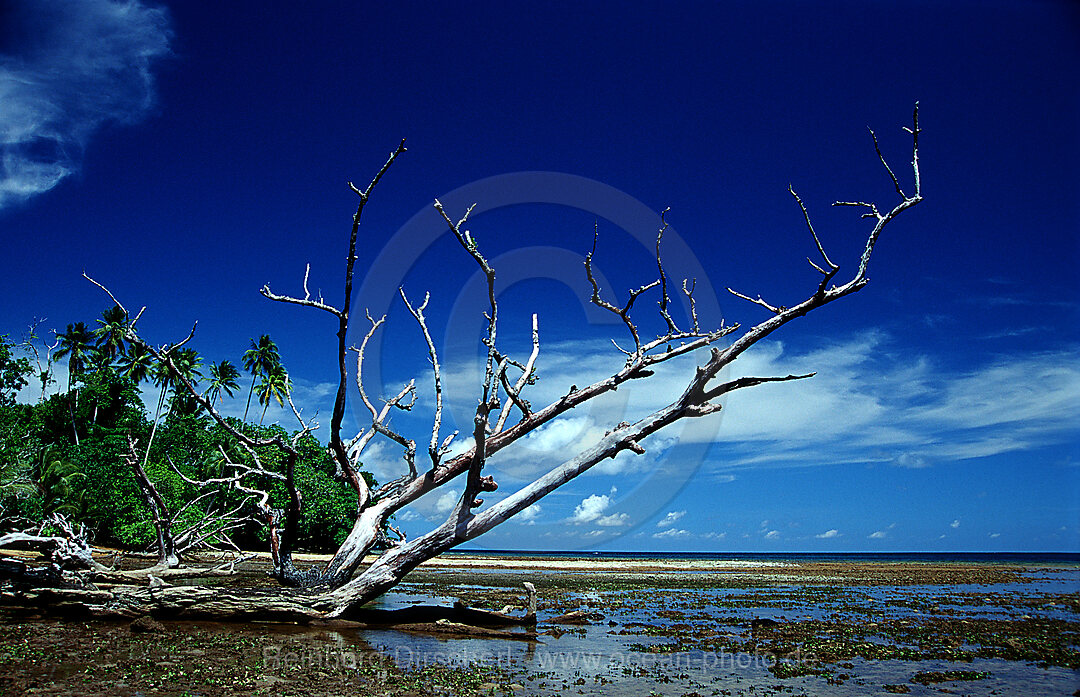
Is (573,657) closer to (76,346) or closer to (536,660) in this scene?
(536,660)

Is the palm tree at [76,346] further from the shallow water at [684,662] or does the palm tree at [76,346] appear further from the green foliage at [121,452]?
the shallow water at [684,662]

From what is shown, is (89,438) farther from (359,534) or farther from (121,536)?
(359,534)

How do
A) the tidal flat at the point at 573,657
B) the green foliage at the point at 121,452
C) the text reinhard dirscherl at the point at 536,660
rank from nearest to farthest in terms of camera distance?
the tidal flat at the point at 573,657 → the text reinhard dirscherl at the point at 536,660 → the green foliage at the point at 121,452

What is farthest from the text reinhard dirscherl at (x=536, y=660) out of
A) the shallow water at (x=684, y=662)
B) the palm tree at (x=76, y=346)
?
the palm tree at (x=76, y=346)

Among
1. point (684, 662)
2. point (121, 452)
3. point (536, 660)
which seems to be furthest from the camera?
point (121, 452)

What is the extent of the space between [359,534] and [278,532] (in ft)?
4.78

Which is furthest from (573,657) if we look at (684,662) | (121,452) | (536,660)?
(121,452)

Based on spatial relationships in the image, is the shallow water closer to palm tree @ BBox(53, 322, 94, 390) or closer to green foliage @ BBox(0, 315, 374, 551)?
green foliage @ BBox(0, 315, 374, 551)

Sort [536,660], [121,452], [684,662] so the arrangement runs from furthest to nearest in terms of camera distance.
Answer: [121,452] → [684,662] → [536,660]

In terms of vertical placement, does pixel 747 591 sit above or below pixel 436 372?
below

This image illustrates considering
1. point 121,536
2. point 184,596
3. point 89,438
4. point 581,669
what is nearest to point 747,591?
point 581,669

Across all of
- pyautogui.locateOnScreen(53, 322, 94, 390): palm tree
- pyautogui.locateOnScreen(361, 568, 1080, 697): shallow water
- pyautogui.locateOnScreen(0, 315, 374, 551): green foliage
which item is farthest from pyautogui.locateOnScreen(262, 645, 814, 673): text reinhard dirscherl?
pyautogui.locateOnScreen(53, 322, 94, 390): palm tree

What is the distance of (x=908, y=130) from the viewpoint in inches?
388

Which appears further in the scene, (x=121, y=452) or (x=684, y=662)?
(x=121, y=452)
